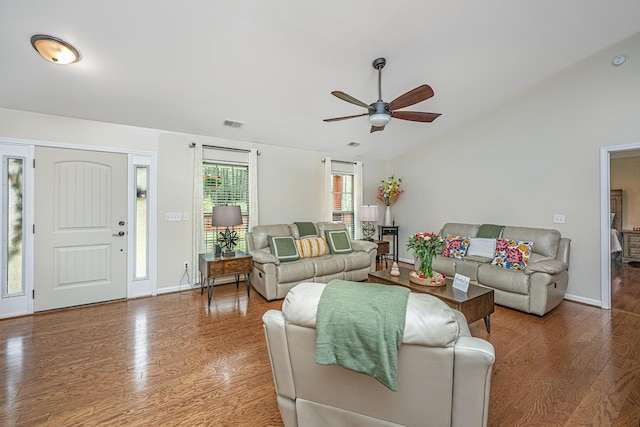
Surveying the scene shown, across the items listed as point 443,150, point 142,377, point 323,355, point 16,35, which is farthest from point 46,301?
point 443,150

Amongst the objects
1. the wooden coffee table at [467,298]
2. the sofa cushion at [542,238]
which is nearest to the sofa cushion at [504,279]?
the sofa cushion at [542,238]

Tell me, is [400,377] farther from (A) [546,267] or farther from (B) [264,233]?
(B) [264,233]

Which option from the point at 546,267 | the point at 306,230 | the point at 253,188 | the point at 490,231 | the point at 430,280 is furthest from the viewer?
the point at 306,230

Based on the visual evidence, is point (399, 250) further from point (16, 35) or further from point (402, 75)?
point (16, 35)

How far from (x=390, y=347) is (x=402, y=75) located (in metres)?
3.39

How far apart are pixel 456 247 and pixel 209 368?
3786 mm

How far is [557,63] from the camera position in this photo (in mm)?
3699

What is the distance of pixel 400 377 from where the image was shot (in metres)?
1.16

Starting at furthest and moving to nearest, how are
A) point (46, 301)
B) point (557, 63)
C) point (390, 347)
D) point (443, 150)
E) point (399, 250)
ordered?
point (399, 250), point (443, 150), point (557, 63), point (46, 301), point (390, 347)

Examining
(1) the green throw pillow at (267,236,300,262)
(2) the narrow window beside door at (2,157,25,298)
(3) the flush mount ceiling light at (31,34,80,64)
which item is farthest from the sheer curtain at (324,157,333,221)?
(2) the narrow window beside door at (2,157,25,298)

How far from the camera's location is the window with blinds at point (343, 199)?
5844mm

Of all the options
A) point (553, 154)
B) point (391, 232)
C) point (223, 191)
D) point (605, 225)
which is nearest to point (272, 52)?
point (223, 191)

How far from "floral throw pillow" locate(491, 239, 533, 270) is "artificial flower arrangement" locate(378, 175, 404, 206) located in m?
2.53

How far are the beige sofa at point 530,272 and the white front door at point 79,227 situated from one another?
469 cm
